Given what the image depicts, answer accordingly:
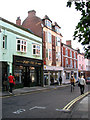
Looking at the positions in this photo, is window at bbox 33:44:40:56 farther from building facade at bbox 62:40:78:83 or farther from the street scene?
building facade at bbox 62:40:78:83

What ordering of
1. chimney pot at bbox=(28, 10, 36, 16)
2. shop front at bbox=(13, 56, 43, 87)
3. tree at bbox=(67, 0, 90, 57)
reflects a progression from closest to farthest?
1. tree at bbox=(67, 0, 90, 57)
2. shop front at bbox=(13, 56, 43, 87)
3. chimney pot at bbox=(28, 10, 36, 16)

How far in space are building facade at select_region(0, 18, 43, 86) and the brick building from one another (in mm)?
2103

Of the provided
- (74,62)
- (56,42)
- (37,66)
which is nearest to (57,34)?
(56,42)

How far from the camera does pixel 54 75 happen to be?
3062 centimetres

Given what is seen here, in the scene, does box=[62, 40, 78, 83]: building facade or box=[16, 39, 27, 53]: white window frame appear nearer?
box=[16, 39, 27, 53]: white window frame

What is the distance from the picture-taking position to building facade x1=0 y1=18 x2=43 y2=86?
1728 centimetres

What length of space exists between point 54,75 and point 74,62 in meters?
15.8

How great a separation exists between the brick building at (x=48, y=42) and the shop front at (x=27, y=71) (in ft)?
5.66

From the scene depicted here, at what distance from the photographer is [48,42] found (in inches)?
1113

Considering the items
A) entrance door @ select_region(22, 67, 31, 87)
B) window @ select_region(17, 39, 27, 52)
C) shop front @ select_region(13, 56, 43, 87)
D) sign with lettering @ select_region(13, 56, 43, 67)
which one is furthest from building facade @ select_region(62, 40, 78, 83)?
window @ select_region(17, 39, 27, 52)

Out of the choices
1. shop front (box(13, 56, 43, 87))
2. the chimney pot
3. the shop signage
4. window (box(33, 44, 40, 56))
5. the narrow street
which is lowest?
the narrow street

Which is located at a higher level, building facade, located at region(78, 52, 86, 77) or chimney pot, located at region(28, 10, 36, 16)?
chimney pot, located at region(28, 10, 36, 16)

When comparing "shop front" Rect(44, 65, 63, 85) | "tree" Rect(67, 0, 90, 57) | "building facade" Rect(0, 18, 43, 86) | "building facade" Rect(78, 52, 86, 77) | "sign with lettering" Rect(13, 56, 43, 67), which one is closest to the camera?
"tree" Rect(67, 0, 90, 57)

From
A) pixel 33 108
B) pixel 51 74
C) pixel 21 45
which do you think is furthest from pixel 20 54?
pixel 33 108
